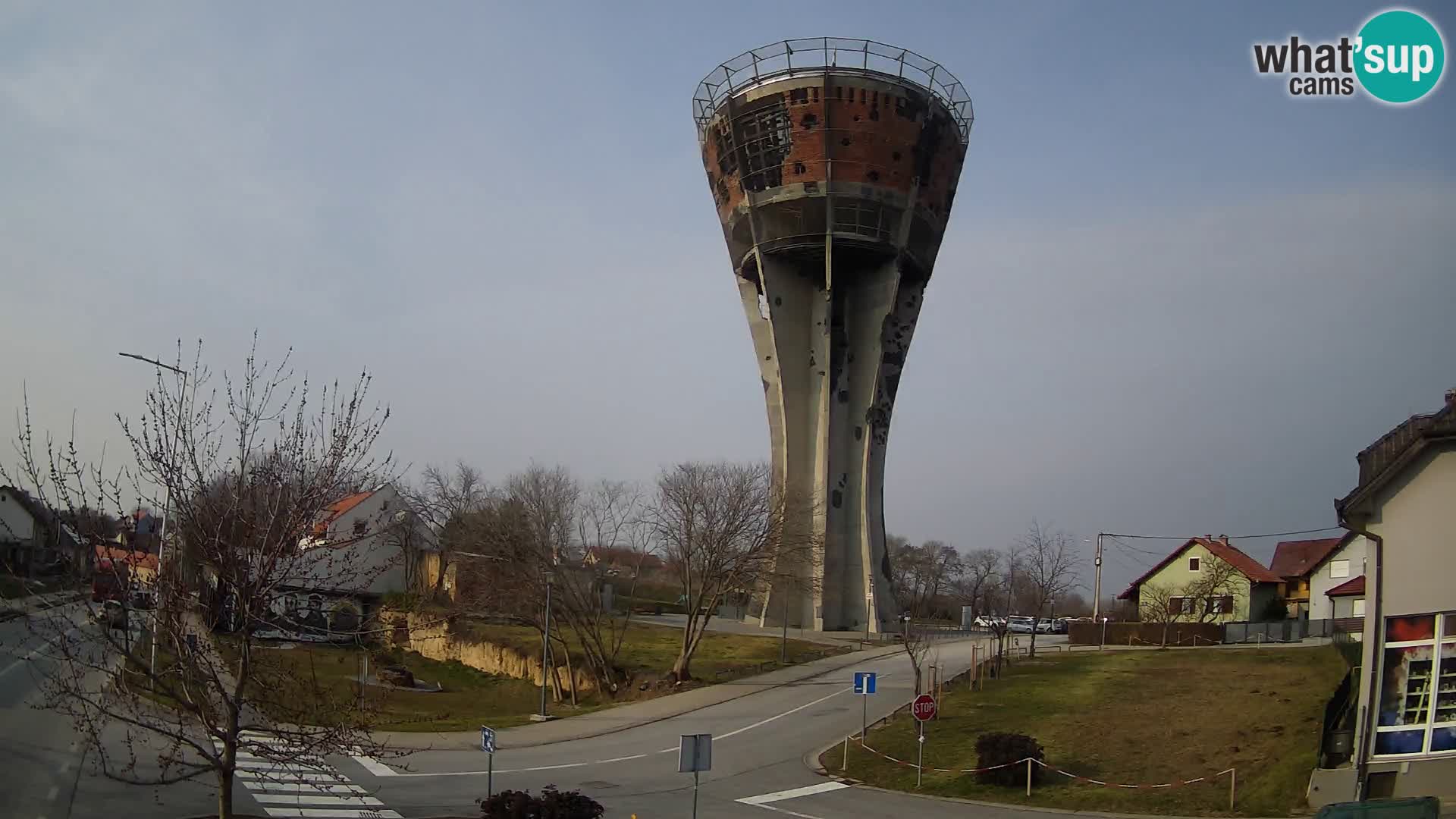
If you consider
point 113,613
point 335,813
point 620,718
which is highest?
point 113,613

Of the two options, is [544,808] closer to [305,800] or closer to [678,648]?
[305,800]

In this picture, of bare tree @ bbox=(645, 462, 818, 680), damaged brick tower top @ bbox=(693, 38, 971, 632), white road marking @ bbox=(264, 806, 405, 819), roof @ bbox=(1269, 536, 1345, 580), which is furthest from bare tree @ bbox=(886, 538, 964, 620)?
white road marking @ bbox=(264, 806, 405, 819)

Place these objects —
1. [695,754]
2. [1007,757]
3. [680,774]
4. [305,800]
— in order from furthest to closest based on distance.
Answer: [680,774]
[1007,757]
[305,800]
[695,754]

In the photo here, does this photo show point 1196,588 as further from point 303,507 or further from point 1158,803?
point 303,507

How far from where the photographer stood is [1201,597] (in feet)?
199

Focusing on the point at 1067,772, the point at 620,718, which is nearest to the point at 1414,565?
the point at 1067,772

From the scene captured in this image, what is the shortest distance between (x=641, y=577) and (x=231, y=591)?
11058cm

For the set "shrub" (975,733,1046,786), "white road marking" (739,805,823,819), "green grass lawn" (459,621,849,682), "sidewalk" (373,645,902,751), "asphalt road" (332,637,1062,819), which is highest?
"shrub" (975,733,1046,786)

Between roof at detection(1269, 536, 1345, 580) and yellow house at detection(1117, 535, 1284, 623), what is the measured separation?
173 centimetres

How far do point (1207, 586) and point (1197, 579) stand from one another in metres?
4.08

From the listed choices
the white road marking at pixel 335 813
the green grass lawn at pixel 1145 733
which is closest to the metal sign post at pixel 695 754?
the white road marking at pixel 335 813

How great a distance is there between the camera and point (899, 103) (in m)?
59.2

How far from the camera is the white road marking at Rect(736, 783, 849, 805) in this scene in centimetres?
2105

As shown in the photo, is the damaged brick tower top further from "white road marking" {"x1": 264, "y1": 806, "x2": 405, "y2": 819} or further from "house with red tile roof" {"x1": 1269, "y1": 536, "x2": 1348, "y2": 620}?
"white road marking" {"x1": 264, "y1": 806, "x2": 405, "y2": 819}
